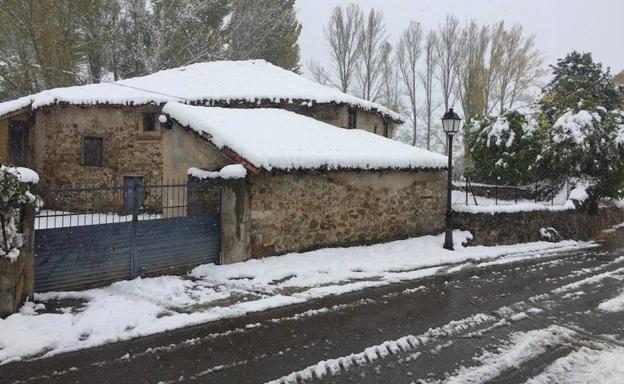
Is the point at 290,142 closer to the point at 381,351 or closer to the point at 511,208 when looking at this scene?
the point at 381,351

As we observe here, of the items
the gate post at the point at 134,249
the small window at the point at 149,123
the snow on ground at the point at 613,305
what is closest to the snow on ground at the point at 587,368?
the snow on ground at the point at 613,305

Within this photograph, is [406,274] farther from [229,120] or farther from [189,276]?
[229,120]

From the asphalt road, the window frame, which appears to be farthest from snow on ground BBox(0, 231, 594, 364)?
the window frame

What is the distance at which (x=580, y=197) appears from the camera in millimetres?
18328

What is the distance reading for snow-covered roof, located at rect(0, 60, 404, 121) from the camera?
1764 cm

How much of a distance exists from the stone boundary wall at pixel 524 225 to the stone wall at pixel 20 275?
38.1 feet

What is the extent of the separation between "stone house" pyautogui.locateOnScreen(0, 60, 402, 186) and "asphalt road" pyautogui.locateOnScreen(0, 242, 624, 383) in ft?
35.0

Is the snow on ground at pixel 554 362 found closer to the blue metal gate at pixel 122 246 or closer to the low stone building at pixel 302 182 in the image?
the low stone building at pixel 302 182

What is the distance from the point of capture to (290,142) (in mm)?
11859

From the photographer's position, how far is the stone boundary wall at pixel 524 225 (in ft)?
48.7

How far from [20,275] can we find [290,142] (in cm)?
667

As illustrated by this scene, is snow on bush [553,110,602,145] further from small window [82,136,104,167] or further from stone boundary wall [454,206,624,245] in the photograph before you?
small window [82,136,104,167]

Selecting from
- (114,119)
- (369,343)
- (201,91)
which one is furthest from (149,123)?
(369,343)

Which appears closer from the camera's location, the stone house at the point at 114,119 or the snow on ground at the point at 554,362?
the snow on ground at the point at 554,362
